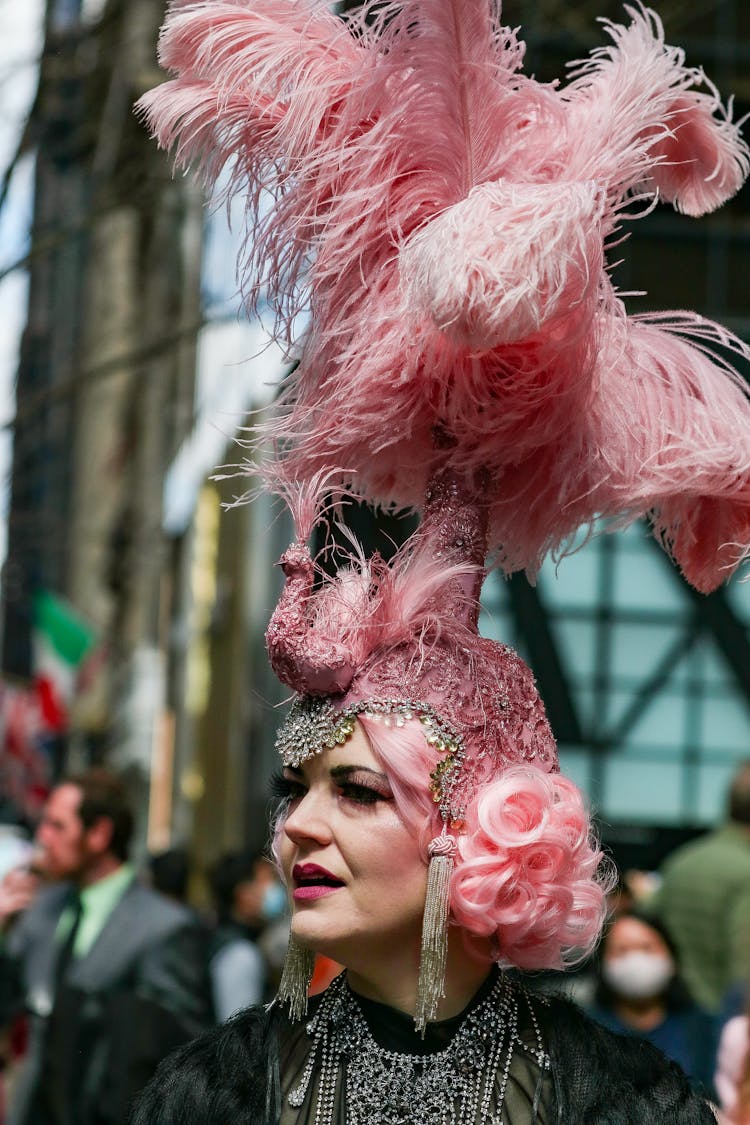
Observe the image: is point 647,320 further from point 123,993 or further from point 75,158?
→ point 75,158

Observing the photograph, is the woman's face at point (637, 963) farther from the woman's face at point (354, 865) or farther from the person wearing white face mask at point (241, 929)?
the woman's face at point (354, 865)

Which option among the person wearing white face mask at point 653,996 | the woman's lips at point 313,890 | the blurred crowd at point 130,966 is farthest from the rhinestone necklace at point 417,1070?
the person wearing white face mask at point 653,996

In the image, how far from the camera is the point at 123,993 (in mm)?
5570

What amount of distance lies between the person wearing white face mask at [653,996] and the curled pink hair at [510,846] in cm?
288

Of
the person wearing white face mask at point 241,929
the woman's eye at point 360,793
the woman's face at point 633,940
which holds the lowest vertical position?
the person wearing white face mask at point 241,929

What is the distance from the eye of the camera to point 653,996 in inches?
231

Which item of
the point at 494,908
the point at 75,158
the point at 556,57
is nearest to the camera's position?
the point at 494,908

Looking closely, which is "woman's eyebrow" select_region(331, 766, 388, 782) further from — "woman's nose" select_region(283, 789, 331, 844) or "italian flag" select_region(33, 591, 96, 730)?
"italian flag" select_region(33, 591, 96, 730)

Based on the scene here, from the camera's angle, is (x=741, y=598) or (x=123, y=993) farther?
(x=741, y=598)

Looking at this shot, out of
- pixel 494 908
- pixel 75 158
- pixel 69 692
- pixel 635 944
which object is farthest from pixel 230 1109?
pixel 69 692

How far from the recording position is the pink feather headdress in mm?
2941

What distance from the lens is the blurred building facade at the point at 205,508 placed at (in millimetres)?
7730

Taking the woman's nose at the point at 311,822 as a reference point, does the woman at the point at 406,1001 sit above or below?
below

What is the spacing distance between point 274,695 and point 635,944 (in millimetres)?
7407
